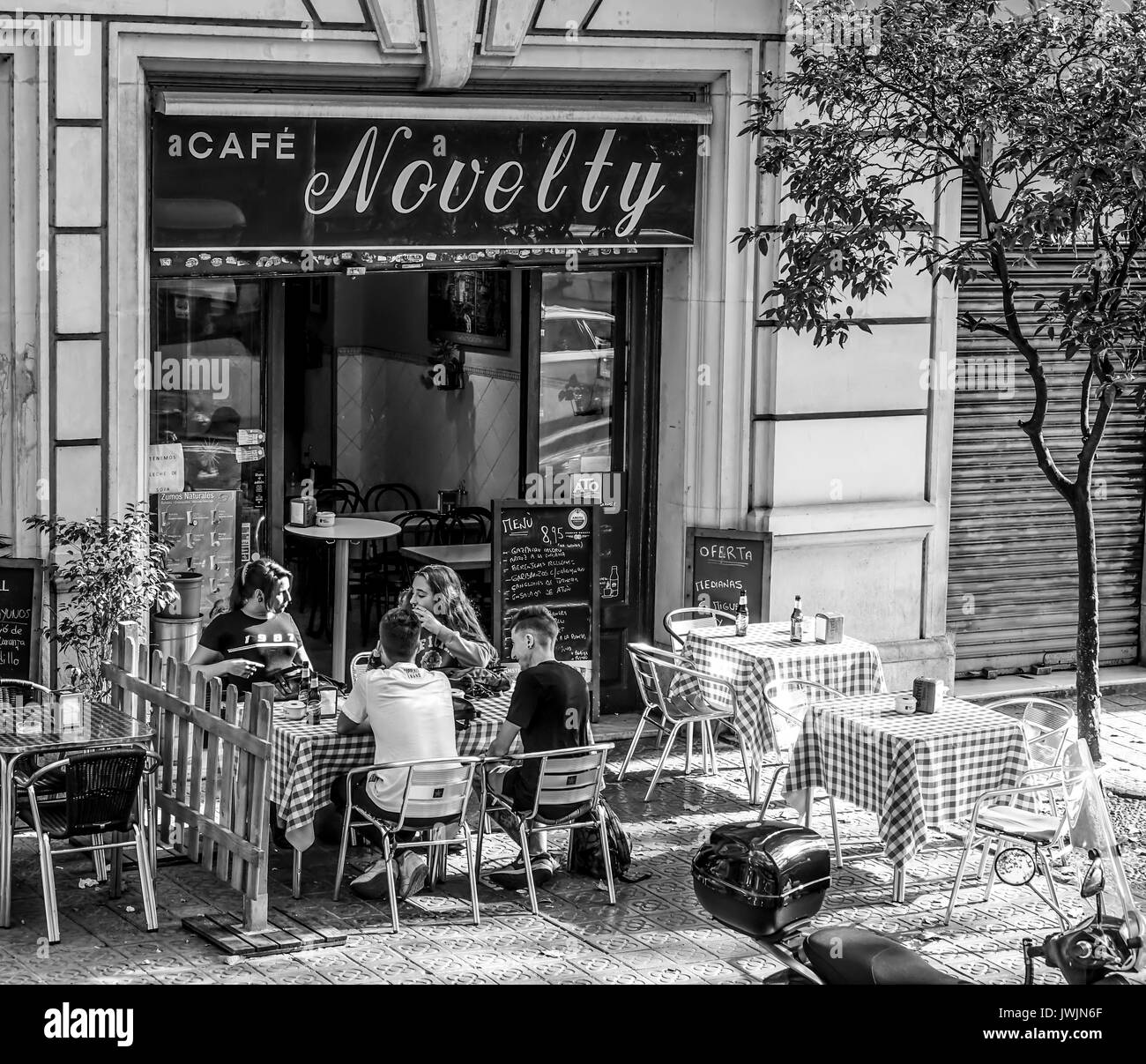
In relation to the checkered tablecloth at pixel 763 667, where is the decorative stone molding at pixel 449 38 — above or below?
above

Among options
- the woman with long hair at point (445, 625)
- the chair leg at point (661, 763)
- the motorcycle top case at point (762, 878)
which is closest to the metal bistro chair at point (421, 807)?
the woman with long hair at point (445, 625)

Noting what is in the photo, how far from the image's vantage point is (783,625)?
11.2 m

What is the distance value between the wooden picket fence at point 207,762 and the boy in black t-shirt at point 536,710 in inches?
44.6

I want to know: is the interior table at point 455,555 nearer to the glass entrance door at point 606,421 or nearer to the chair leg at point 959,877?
the glass entrance door at point 606,421

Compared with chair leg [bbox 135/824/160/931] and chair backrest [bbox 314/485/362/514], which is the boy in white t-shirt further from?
chair backrest [bbox 314/485/362/514]

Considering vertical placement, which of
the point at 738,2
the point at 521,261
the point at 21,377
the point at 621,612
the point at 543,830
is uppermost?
the point at 738,2

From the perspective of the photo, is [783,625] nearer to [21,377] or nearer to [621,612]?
[621,612]

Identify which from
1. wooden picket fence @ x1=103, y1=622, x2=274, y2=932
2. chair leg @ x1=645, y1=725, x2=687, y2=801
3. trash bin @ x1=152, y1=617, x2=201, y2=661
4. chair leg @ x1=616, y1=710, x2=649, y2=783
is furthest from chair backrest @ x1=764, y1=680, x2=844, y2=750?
trash bin @ x1=152, y1=617, x2=201, y2=661

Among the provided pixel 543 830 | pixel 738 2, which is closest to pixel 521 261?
pixel 738 2

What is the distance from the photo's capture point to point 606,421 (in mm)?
12242

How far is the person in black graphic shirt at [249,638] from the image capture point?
9391 mm

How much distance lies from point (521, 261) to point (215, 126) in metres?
2.11

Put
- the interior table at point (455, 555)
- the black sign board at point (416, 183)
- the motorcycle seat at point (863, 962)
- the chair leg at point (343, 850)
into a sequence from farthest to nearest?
the interior table at point (455, 555), the black sign board at point (416, 183), the chair leg at point (343, 850), the motorcycle seat at point (863, 962)

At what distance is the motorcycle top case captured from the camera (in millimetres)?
5922
